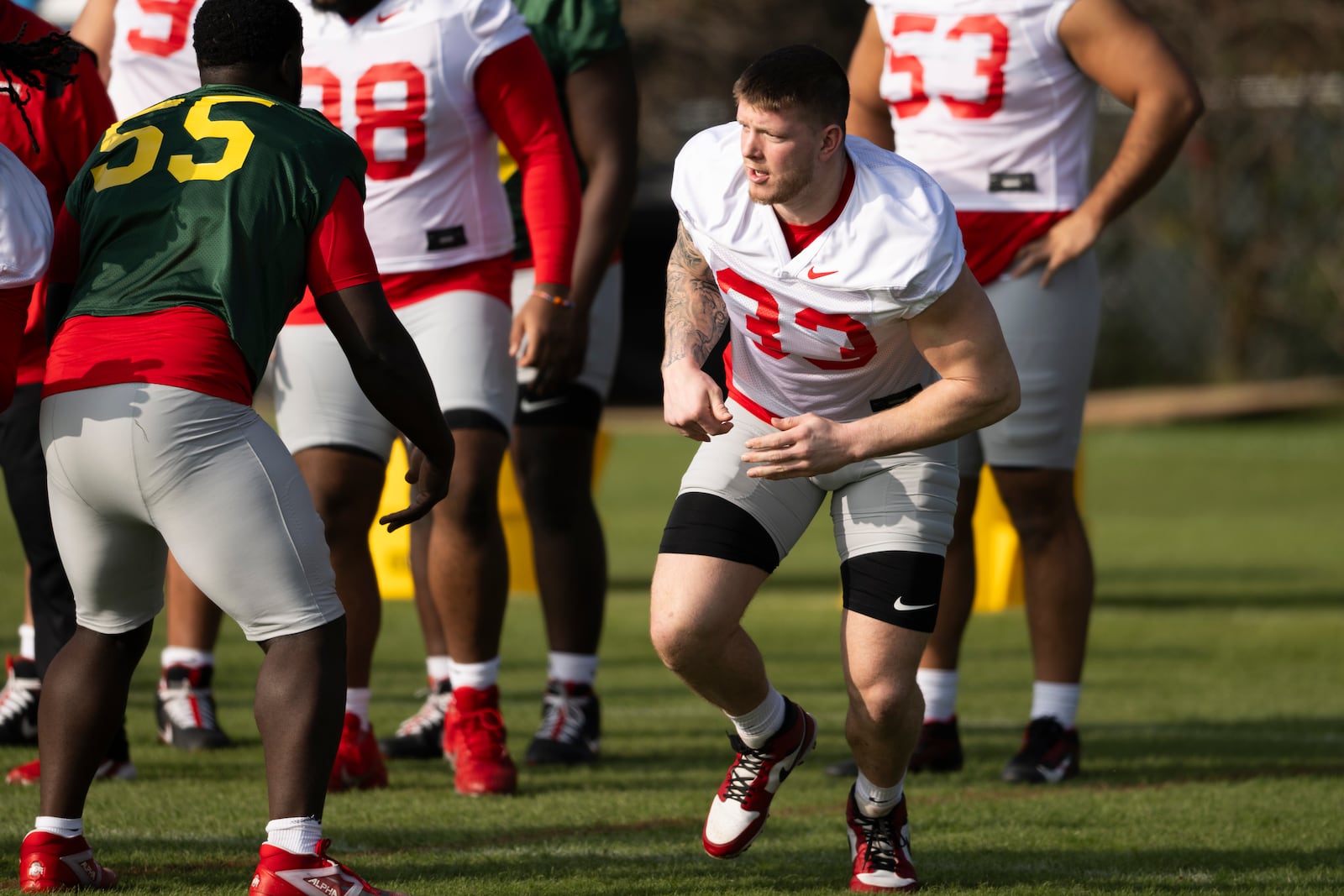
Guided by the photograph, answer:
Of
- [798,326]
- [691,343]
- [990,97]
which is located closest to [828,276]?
[798,326]

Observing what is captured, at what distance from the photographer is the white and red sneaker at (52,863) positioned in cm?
349

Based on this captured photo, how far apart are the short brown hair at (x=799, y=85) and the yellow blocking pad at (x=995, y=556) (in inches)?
198

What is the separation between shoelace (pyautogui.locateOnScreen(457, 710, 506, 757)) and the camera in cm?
477

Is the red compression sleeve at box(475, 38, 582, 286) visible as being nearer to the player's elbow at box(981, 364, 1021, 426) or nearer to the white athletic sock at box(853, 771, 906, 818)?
the player's elbow at box(981, 364, 1021, 426)

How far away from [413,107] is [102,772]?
1919 millimetres

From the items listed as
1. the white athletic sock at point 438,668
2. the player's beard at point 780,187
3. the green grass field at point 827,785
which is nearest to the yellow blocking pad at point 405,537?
the green grass field at point 827,785

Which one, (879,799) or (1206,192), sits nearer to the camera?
(879,799)

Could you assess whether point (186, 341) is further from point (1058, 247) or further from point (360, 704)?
point (1058, 247)

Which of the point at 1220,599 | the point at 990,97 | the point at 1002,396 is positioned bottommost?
the point at 1220,599

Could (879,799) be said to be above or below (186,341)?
below

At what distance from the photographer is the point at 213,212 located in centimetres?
339

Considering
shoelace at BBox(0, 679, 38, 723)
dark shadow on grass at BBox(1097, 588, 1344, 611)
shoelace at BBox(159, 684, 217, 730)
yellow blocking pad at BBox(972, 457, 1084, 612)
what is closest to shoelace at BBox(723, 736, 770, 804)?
shoelace at BBox(159, 684, 217, 730)

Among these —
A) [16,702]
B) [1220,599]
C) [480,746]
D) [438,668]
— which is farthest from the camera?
[1220,599]

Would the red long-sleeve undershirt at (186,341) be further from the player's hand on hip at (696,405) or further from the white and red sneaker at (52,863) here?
the white and red sneaker at (52,863)
